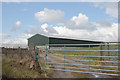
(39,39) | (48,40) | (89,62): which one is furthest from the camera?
(39,39)

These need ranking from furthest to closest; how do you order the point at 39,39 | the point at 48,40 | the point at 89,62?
1. the point at 39,39
2. the point at 48,40
3. the point at 89,62

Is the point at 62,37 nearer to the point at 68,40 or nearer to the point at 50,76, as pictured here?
the point at 68,40

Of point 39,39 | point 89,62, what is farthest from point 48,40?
point 89,62

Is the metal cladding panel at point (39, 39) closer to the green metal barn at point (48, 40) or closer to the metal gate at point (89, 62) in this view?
the green metal barn at point (48, 40)

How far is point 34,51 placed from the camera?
906 cm

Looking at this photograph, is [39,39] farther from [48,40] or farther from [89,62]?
[89,62]

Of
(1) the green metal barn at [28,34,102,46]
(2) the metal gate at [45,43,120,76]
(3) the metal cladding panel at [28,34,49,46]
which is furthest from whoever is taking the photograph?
(3) the metal cladding panel at [28,34,49,46]

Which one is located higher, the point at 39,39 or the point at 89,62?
the point at 39,39

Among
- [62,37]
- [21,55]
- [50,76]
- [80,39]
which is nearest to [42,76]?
[50,76]

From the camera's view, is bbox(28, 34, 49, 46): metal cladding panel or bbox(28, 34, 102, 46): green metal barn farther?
bbox(28, 34, 49, 46): metal cladding panel

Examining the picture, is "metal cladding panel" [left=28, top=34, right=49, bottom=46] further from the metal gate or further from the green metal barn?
the metal gate

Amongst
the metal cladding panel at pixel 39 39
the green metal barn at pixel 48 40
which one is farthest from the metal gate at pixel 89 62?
the metal cladding panel at pixel 39 39

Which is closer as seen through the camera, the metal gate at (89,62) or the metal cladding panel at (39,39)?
the metal gate at (89,62)

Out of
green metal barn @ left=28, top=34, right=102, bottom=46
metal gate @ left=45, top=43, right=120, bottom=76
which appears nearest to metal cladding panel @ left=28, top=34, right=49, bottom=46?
green metal barn @ left=28, top=34, right=102, bottom=46
